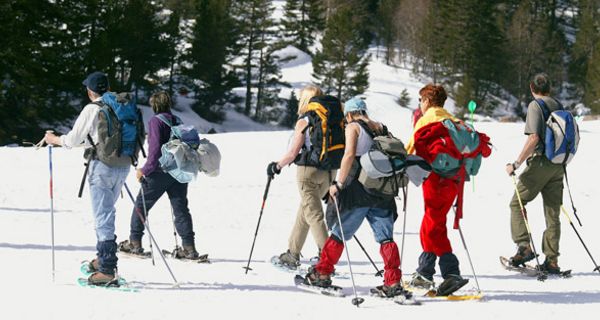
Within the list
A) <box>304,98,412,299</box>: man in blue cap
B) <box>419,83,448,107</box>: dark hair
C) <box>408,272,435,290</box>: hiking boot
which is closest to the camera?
<box>304,98,412,299</box>: man in blue cap

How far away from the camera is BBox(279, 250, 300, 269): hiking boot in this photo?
7.30 metres

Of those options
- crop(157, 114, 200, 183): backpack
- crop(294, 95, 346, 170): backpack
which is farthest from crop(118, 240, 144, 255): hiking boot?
crop(294, 95, 346, 170): backpack

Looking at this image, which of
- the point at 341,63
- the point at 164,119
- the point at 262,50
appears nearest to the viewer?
the point at 164,119

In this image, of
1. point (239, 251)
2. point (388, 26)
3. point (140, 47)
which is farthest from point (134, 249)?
point (388, 26)

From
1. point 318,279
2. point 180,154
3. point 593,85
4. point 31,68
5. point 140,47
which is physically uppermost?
point 180,154

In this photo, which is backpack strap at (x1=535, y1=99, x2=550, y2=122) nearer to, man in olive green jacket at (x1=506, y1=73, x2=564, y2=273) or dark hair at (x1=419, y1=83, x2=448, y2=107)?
man in olive green jacket at (x1=506, y1=73, x2=564, y2=273)

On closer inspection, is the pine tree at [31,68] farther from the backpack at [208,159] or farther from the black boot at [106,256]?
the black boot at [106,256]

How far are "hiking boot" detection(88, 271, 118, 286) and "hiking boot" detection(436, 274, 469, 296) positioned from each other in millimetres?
2640

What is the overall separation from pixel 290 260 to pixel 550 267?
2.58 m

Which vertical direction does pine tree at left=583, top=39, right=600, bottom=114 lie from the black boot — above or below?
below

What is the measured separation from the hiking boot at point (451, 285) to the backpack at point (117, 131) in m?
2.71

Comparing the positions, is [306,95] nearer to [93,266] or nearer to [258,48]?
[93,266]

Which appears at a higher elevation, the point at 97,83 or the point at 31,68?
the point at 97,83

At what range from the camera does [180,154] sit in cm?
696
